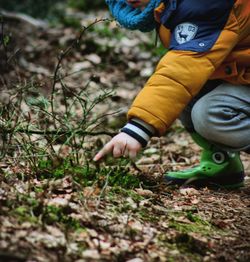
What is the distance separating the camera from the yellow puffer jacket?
2.19m

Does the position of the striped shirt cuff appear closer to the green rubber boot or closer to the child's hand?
the child's hand

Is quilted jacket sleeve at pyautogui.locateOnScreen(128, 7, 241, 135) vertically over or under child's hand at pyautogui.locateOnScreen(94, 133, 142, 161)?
over

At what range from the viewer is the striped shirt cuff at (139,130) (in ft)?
7.00

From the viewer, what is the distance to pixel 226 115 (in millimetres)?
2525

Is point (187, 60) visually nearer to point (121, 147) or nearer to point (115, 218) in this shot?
point (121, 147)

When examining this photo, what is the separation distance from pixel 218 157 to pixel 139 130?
31.4 inches

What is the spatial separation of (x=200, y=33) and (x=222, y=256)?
1012mm

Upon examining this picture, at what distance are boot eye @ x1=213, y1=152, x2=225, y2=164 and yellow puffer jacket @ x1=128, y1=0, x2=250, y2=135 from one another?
0.61 metres

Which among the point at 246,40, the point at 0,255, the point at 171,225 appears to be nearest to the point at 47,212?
the point at 0,255

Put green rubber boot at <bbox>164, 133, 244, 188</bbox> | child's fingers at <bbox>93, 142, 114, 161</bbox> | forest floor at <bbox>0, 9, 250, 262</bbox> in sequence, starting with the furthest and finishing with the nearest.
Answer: green rubber boot at <bbox>164, 133, 244, 188</bbox>, child's fingers at <bbox>93, 142, 114, 161</bbox>, forest floor at <bbox>0, 9, 250, 262</bbox>

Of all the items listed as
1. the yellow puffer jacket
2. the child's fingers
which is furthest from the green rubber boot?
the child's fingers

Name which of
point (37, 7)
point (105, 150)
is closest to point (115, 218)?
point (105, 150)

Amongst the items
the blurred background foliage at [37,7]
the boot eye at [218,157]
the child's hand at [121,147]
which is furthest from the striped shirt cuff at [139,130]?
the blurred background foliage at [37,7]

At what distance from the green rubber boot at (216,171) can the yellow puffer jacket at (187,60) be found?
1.89 ft
